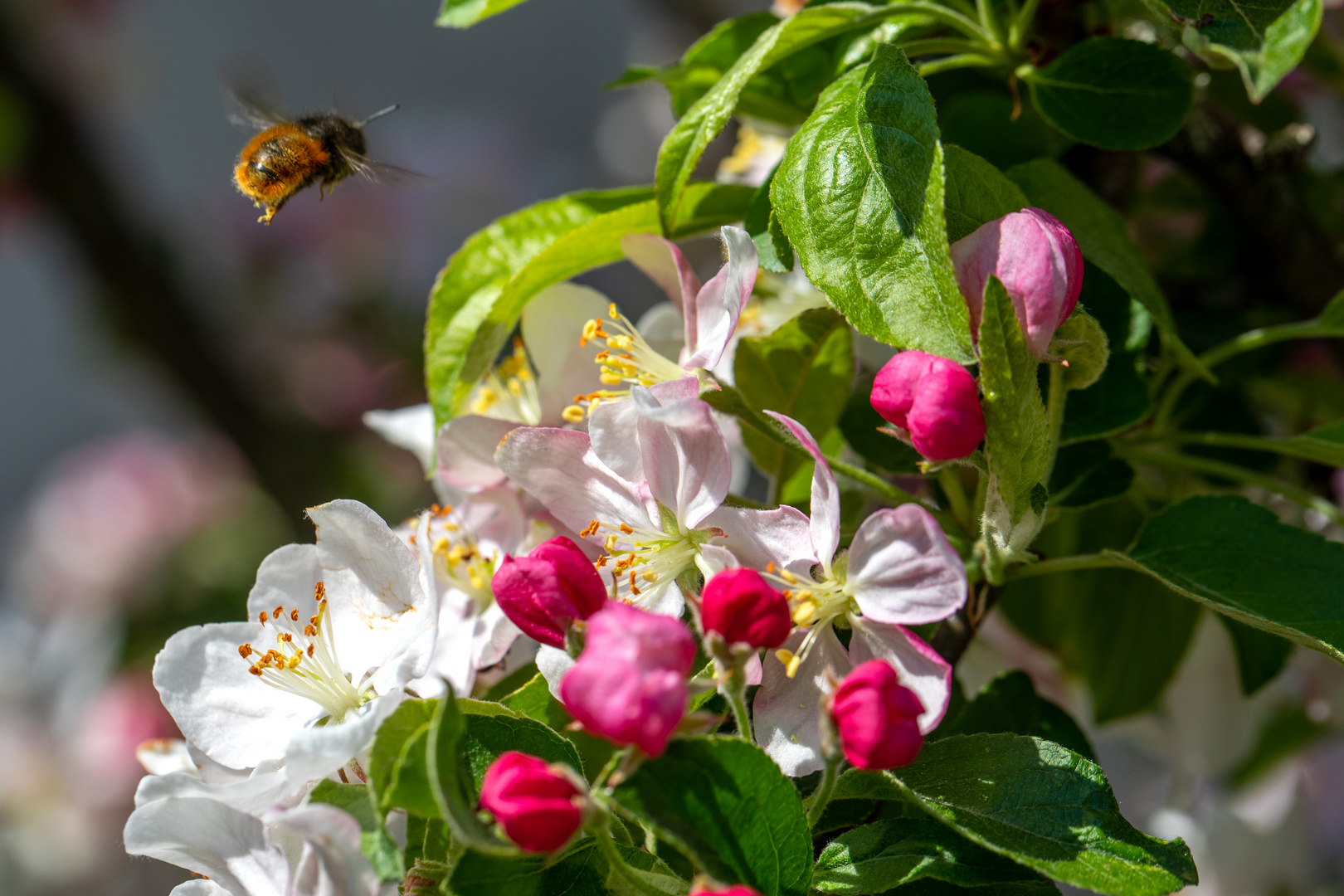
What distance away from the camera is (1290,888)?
0.97 metres

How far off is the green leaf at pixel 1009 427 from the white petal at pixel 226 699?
357mm

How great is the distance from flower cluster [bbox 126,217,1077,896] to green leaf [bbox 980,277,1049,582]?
0.01 metres

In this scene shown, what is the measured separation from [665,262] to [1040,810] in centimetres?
34

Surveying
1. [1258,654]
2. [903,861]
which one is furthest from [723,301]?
[1258,654]

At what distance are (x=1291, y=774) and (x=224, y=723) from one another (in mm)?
969

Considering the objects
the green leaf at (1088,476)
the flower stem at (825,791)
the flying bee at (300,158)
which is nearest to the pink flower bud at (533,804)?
the flower stem at (825,791)

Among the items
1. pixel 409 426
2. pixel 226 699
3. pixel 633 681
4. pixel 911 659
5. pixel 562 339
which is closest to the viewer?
pixel 633 681

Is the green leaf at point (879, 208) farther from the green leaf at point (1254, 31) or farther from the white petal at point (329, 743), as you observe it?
the white petal at point (329, 743)

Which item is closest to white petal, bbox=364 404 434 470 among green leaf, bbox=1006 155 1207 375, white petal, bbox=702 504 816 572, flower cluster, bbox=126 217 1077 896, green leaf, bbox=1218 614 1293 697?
flower cluster, bbox=126 217 1077 896

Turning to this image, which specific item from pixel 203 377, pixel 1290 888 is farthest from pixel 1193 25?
pixel 203 377

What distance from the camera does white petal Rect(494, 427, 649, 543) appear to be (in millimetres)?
572

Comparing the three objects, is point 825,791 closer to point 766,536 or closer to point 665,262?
point 766,536

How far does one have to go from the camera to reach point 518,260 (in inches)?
27.9

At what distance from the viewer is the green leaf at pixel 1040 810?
1.49 ft
